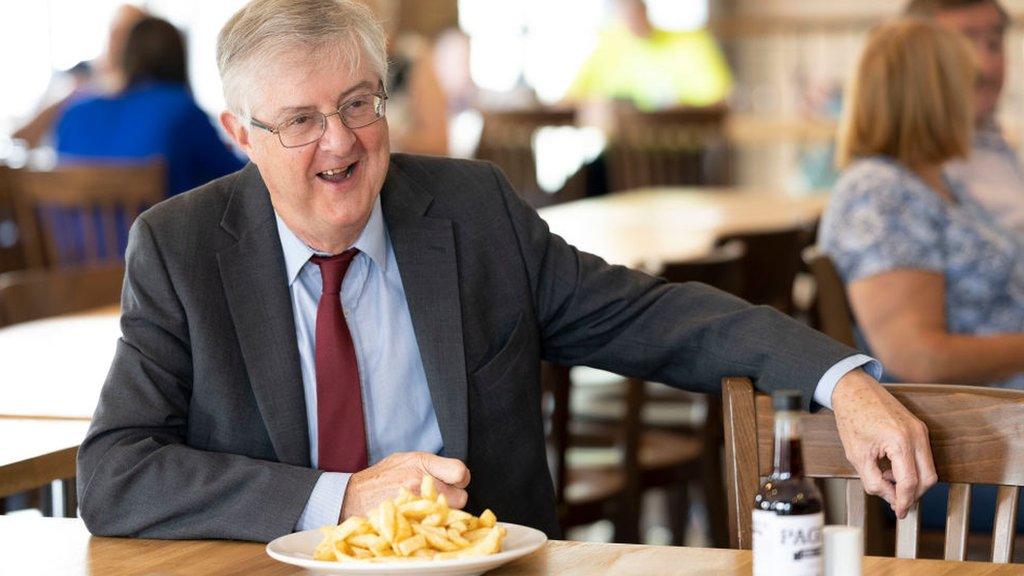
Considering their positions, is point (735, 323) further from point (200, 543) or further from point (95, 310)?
point (95, 310)

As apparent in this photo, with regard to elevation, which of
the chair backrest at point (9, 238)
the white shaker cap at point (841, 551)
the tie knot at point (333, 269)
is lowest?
the chair backrest at point (9, 238)

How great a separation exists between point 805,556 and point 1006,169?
2.61 meters

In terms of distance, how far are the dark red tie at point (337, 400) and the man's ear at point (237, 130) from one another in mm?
206

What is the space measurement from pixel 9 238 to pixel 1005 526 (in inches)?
144

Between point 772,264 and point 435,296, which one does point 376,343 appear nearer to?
point 435,296

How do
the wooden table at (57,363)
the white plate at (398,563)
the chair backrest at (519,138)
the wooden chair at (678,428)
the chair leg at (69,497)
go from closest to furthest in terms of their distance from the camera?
the white plate at (398,563)
the chair leg at (69,497)
the wooden table at (57,363)
the wooden chair at (678,428)
the chair backrest at (519,138)

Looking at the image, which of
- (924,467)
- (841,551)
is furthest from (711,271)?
(841,551)

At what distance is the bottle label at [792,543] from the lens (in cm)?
117

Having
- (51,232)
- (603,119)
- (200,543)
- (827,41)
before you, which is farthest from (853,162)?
(827,41)

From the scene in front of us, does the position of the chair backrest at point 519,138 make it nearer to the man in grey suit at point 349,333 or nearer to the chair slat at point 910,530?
the man in grey suit at point 349,333

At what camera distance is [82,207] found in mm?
4266

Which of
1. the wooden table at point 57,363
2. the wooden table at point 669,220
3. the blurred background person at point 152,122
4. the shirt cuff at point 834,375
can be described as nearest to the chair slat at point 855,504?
the shirt cuff at point 834,375

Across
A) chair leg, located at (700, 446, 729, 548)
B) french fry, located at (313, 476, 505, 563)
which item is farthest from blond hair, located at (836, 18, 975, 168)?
french fry, located at (313, 476, 505, 563)

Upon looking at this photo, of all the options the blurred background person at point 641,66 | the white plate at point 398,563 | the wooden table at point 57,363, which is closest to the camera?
the white plate at point 398,563
